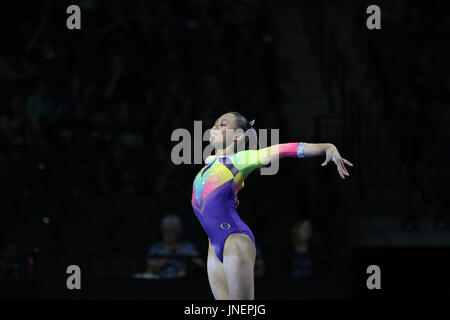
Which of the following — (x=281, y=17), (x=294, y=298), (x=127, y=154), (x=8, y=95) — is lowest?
(x=294, y=298)

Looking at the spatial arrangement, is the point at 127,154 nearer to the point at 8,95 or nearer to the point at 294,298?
the point at 8,95

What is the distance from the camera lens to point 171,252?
25.1 ft

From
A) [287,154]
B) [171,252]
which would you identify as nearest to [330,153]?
[287,154]

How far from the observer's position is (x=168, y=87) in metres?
9.86

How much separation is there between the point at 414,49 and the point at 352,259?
4463 millimetres

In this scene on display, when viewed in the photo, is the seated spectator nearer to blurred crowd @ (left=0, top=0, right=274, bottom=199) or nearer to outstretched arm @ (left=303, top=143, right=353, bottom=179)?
blurred crowd @ (left=0, top=0, right=274, bottom=199)

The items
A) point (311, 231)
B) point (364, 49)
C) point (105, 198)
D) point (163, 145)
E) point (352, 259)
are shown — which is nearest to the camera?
point (352, 259)

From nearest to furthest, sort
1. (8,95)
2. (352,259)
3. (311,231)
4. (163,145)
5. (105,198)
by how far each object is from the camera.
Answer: (352,259) < (311,231) < (105,198) < (163,145) < (8,95)

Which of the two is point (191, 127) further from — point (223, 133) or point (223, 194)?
point (223, 194)

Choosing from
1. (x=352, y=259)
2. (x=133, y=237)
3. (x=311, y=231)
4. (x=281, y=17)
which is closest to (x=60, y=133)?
(x=133, y=237)

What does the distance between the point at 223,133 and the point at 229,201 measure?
44cm

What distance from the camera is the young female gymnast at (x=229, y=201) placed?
4.50m

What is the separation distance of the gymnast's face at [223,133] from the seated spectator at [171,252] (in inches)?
→ 104

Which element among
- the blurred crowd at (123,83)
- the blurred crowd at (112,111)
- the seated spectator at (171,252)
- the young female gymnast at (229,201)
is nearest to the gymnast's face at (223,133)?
the young female gymnast at (229,201)
